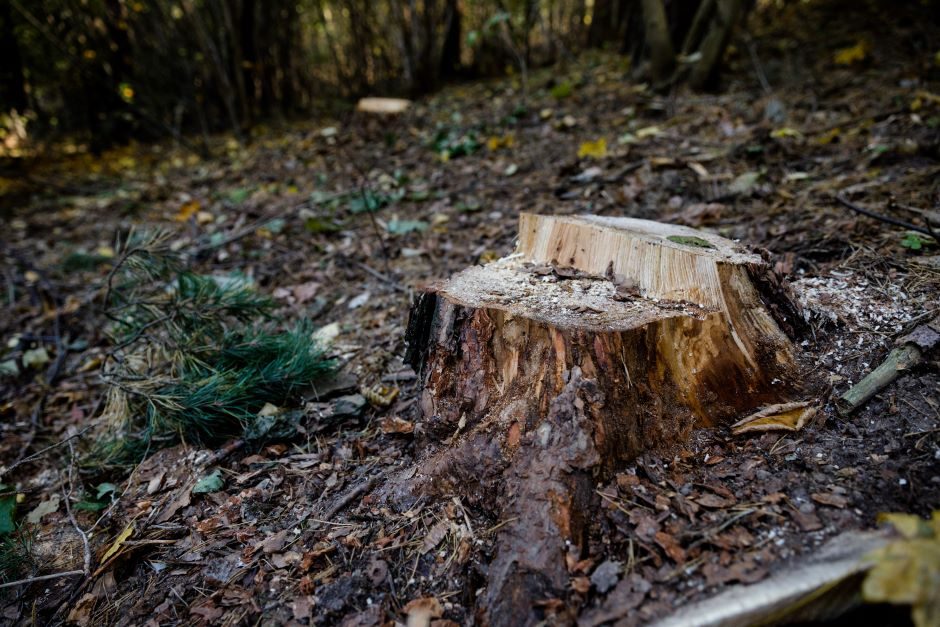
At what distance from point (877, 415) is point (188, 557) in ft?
6.86

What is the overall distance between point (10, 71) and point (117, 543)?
1001 centimetres

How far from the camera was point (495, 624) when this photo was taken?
3.84 feet

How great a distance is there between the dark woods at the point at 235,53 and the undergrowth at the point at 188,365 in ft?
15.5

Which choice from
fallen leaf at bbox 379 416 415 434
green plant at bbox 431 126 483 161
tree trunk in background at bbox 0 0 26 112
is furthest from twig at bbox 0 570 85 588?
tree trunk in background at bbox 0 0 26 112

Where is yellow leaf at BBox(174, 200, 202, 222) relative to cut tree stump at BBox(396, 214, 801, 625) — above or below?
below

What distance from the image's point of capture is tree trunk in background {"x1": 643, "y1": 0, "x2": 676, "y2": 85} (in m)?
4.59

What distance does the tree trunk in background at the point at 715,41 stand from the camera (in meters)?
4.19

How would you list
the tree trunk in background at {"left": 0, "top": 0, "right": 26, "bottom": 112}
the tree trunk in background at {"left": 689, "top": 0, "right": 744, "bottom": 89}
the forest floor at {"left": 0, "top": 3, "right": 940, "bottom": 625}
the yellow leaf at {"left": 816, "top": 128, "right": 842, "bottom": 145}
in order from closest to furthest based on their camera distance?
the forest floor at {"left": 0, "top": 3, "right": 940, "bottom": 625}
the yellow leaf at {"left": 816, "top": 128, "right": 842, "bottom": 145}
the tree trunk in background at {"left": 689, "top": 0, "right": 744, "bottom": 89}
the tree trunk in background at {"left": 0, "top": 0, "right": 26, "bottom": 112}

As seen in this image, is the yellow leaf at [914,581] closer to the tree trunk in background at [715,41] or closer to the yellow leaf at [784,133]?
the yellow leaf at [784,133]

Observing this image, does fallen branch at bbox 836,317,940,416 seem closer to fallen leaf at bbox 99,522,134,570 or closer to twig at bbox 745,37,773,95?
fallen leaf at bbox 99,522,134,570

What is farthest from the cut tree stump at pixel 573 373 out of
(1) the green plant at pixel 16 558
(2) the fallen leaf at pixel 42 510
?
(2) the fallen leaf at pixel 42 510

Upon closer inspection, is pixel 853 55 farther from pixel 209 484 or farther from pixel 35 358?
pixel 35 358

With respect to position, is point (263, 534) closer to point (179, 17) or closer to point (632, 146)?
point (632, 146)

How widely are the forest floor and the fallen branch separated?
37 millimetres
